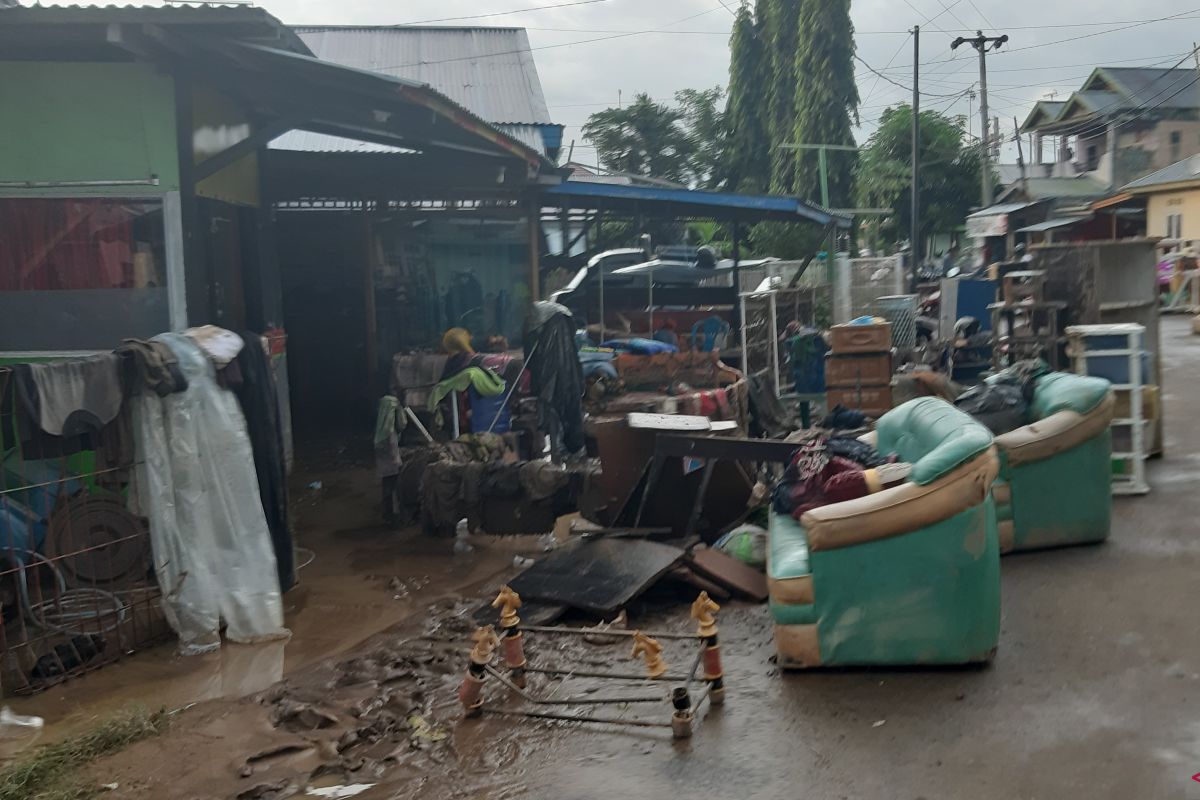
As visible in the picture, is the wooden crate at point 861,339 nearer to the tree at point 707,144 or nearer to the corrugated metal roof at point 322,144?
the corrugated metal roof at point 322,144

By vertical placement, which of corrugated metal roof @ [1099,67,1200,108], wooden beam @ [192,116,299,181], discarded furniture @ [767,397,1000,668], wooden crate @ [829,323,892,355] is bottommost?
discarded furniture @ [767,397,1000,668]

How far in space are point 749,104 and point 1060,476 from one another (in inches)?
1248

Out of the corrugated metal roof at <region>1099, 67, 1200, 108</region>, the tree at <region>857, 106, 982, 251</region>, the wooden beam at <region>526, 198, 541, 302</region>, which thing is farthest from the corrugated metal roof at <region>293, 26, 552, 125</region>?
Answer: the corrugated metal roof at <region>1099, 67, 1200, 108</region>

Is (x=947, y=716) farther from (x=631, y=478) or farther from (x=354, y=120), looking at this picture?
(x=354, y=120)

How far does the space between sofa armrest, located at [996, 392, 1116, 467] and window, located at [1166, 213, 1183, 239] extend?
87.1 feet

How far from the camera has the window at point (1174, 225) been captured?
30.0m

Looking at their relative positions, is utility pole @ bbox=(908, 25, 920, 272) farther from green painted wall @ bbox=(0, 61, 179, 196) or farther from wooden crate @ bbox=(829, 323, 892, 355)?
green painted wall @ bbox=(0, 61, 179, 196)

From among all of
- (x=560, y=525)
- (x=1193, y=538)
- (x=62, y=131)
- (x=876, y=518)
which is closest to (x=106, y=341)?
(x=62, y=131)

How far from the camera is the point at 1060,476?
7.04 meters

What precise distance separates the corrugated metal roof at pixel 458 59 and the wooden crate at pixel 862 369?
9197 millimetres

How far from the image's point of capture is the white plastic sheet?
6398 mm

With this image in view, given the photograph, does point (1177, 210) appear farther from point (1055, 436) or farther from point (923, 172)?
point (1055, 436)

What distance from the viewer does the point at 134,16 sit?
679 centimetres

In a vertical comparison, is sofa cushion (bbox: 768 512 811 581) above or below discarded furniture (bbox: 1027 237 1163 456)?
below
